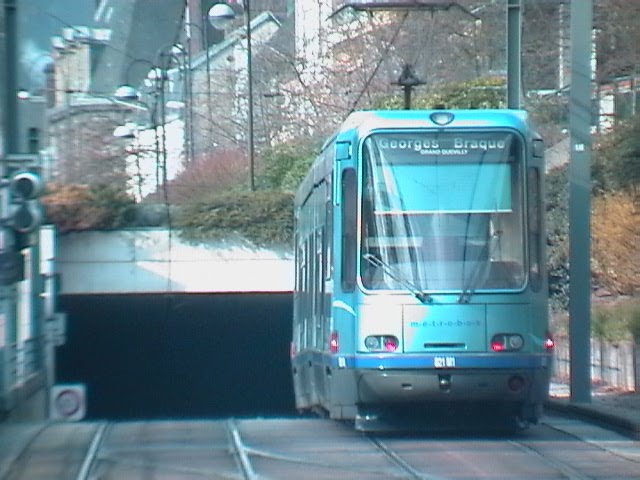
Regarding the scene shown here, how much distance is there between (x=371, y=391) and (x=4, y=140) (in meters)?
8.12

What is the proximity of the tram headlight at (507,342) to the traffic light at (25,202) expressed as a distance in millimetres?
6595

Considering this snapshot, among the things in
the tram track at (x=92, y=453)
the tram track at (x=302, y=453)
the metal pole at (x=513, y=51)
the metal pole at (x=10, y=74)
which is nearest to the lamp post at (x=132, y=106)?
the metal pole at (x=10, y=74)

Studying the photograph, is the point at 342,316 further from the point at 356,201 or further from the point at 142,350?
the point at 142,350

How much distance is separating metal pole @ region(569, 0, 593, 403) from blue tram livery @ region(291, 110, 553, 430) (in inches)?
144

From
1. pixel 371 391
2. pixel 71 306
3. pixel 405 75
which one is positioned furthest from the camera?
pixel 71 306

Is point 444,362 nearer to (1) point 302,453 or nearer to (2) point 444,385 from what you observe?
(2) point 444,385

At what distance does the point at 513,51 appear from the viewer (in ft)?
63.5

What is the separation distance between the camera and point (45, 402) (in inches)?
941

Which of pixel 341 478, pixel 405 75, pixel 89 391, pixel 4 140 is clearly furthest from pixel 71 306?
pixel 341 478

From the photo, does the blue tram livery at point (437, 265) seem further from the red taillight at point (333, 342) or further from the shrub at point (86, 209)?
the shrub at point (86, 209)

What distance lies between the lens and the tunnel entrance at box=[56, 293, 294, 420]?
3509 centimetres

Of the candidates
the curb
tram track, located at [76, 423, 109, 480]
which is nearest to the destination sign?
the curb

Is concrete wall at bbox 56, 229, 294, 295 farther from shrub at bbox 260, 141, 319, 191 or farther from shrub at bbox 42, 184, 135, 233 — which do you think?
shrub at bbox 260, 141, 319, 191

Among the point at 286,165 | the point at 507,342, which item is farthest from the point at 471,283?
the point at 286,165
